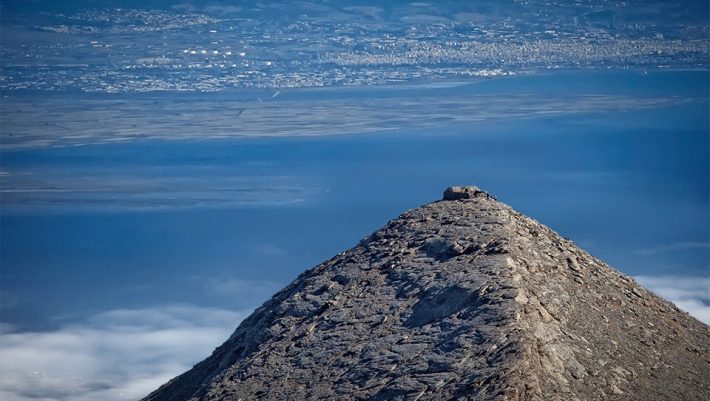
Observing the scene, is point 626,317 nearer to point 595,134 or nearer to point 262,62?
point 595,134

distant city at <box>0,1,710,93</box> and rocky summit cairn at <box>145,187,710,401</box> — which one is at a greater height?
distant city at <box>0,1,710,93</box>

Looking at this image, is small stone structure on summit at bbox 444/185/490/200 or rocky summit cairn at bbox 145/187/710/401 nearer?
rocky summit cairn at bbox 145/187/710/401

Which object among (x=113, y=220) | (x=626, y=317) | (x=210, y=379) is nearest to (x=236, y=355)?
(x=210, y=379)

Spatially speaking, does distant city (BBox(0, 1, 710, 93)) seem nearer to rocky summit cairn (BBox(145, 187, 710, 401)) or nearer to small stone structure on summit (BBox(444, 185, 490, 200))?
small stone structure on summit (BBox(444, 185, 490, 200))

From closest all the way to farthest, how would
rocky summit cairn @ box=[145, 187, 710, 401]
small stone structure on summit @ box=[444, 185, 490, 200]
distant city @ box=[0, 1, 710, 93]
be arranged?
rocky summit cairn @ box=[145, 187, 710, 401] → small stone structure on summit @ box=[444, 185, 490, 200] → distant city @ box=[0, 1, 710, 93]

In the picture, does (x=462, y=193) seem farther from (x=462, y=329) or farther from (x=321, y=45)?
(x=321, y=45)

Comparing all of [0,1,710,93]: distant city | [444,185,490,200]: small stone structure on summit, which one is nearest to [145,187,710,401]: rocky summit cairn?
[444,185,490,200]: small stone structure on summit
